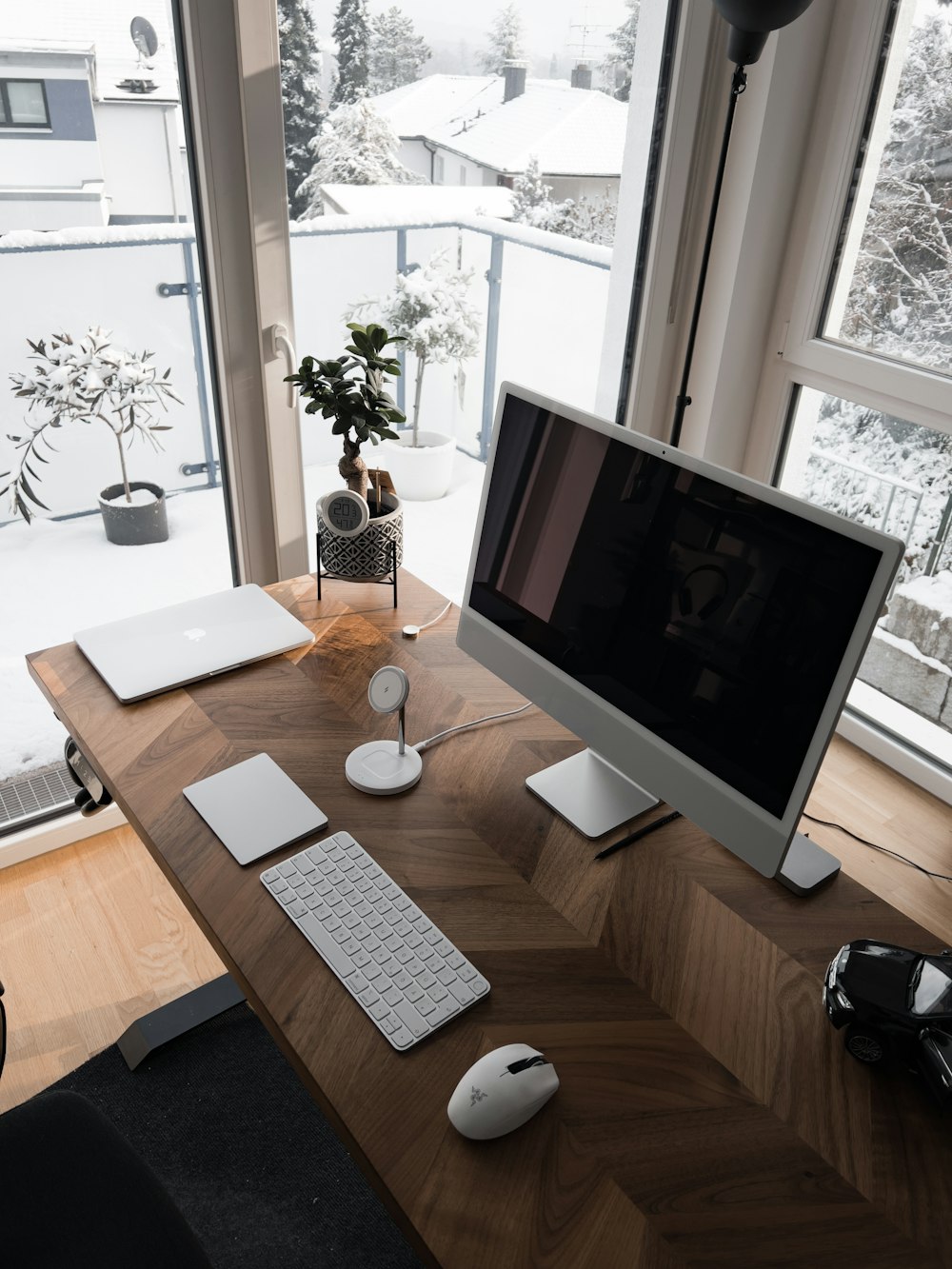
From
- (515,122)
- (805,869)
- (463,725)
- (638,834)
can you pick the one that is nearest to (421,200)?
(515,122)

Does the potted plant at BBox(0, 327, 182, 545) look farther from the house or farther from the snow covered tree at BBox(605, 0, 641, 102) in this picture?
the snow covered tree at BBox(605, 0, 641, 102)

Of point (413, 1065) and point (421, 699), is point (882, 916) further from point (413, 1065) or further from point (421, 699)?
point (421, 699)

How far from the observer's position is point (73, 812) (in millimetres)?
2203

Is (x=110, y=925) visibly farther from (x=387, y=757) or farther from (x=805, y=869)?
(x=805, y=869)

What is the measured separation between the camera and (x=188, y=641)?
163 centimetres

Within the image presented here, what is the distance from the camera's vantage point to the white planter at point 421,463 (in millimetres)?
2352

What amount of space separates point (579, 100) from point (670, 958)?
1.95 meters

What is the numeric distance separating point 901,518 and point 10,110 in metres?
2.07

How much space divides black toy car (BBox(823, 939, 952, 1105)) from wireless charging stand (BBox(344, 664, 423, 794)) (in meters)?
0.60

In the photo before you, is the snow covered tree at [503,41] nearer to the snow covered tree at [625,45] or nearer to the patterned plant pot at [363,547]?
the snow covered tree at [625,45]

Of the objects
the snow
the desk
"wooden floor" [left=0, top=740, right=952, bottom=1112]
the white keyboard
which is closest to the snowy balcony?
the snow

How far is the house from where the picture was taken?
78.9 inches

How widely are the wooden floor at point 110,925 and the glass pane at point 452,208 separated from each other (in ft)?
3.16

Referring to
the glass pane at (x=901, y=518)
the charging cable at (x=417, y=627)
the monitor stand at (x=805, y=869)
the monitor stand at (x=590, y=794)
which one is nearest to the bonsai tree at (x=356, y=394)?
the charging cable at (x=417, y=627)
